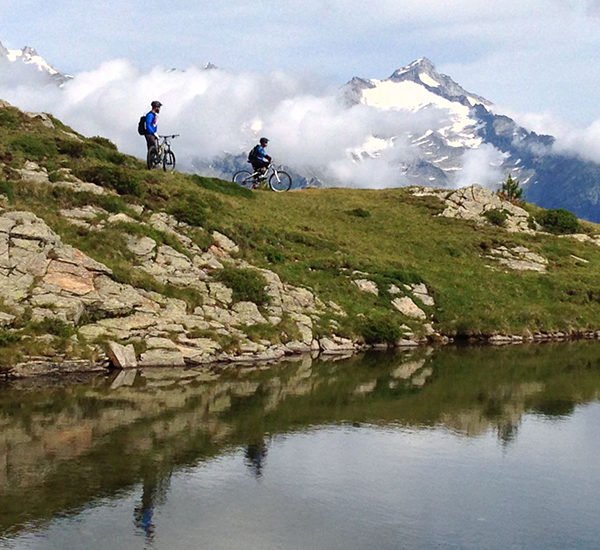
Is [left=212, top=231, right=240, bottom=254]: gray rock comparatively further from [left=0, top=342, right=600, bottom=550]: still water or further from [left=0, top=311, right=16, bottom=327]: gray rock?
[left=0, top=311, right=16, bottom=327]: gray rock

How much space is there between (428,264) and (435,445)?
127 feet

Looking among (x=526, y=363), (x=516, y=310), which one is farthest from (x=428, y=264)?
(x=526, y=363)

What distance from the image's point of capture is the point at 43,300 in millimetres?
35938

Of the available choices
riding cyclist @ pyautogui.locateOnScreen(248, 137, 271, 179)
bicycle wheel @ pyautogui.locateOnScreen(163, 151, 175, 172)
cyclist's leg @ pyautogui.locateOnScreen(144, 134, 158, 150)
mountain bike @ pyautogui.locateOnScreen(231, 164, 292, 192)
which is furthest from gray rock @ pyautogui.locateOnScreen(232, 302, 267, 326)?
mountain bike @ pyautogui.locateOnScreen(231, 164, 292, 192)

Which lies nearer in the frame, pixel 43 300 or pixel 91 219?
pixel 43 300

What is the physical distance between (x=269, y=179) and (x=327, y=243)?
42.0ft

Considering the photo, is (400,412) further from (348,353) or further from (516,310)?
(516,310)

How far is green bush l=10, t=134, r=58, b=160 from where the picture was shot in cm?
5388

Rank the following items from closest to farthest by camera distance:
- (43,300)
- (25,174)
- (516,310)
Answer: (43,300)
(25,174)
(516,310)

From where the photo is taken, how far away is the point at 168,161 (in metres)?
59.3

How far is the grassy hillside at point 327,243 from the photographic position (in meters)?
47.0

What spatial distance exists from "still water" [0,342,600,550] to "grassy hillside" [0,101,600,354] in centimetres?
1085

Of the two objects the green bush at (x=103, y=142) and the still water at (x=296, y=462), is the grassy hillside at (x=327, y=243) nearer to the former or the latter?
the green bush at (x=103, y=142)

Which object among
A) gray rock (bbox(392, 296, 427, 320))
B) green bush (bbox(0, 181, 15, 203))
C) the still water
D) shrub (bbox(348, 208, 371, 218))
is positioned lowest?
the still water
